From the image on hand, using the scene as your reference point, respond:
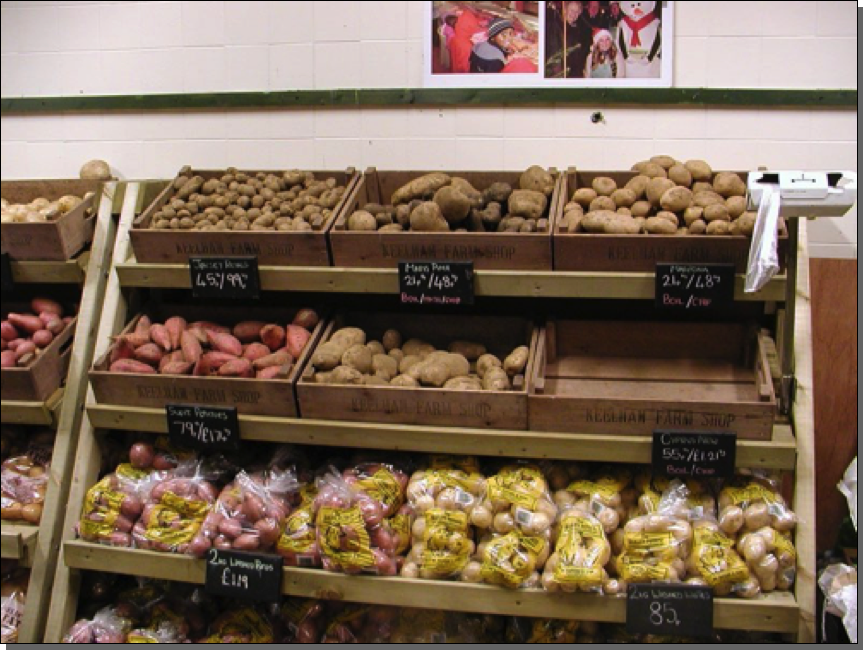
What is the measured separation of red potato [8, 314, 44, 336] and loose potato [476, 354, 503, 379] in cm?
132

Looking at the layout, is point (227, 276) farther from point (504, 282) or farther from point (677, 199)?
point (677, 199)

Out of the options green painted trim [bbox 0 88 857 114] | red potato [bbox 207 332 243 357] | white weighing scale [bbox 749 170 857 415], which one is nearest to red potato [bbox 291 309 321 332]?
red potato [bbox 207 332 243 357]

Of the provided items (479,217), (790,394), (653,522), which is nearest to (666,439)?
(653,522)

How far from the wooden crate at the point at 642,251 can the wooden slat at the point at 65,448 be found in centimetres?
132

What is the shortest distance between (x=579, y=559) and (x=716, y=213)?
2.83ft

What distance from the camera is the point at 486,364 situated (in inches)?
83.6

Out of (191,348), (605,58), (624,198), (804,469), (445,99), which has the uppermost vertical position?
(605,58)

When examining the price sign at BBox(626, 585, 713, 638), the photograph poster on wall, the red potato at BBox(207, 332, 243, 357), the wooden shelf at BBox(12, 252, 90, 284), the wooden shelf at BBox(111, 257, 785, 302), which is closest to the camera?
the price sign at BBox(626, 585, 713, 638)

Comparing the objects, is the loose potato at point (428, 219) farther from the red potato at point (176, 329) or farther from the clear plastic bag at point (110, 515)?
the clear plastic bag at point (110, 515)

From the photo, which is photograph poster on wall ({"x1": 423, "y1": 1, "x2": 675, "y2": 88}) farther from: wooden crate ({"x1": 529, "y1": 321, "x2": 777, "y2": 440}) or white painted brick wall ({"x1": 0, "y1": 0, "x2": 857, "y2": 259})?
wooden crate ({"x1": 529, "y1": 321, "x2": 777, "y2": 440})

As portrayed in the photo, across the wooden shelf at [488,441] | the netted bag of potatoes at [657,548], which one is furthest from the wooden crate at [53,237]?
the netted bag of potatoes at [657,548]

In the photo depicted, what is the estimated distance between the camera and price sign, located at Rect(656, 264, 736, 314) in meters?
1.86

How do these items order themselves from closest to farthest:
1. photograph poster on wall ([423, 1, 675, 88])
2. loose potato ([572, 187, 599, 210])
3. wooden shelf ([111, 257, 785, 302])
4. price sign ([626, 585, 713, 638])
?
price sign ([626, 585, 713, 638])
wooden shelf ([111, 257, 785, 302])
loose potato ([572, 187, 599, 210])
photograph poster on wall ([423, 1, 675, 88])

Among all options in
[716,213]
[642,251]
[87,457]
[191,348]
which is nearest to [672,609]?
[642,251]
